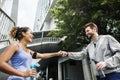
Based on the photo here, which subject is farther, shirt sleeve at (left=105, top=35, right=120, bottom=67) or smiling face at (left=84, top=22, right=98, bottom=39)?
smiling face at (left=84, top=22, right=98, bottom=39)

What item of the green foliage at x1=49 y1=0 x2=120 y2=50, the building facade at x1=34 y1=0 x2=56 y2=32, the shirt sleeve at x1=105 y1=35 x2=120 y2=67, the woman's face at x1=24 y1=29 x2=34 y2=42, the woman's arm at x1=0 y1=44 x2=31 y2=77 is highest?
the building facade at x1=34 y1=0 x2=56 y2=32

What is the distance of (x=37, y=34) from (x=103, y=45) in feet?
81.8

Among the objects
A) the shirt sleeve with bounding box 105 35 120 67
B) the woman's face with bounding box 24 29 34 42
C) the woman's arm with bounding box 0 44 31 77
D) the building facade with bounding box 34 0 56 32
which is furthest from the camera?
the building facade with bounding box 34 0 56 32

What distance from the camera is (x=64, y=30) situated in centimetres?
1363

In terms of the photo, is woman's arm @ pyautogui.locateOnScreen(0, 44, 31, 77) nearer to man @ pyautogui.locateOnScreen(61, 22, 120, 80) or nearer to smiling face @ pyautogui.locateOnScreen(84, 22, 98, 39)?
man @ pyautogui.locateOnScreen(61, 22, 120, 80)

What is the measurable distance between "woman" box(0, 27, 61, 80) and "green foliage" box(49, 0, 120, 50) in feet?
27.6


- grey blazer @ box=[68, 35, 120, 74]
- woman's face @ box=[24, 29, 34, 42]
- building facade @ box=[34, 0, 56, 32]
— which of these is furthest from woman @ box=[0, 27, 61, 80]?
building facade @ box=[34, 0, 56, 32]

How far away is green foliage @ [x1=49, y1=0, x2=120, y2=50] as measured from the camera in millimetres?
12188

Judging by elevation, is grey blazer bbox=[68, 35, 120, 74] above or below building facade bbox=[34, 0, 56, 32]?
below

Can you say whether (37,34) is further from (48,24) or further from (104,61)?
(104,61)

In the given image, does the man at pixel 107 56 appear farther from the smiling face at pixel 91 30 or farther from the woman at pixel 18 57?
the woman at pixel 18 57

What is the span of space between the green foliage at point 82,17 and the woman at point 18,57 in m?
8.41

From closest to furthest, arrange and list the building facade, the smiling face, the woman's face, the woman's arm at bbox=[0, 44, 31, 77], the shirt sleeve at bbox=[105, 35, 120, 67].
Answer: the woman's arm at bbox=[0, 44, 31, 77]
the woman's face
the shirt sleeve at bbox=[105, 35, 120, 67]
the smiling face
the building facade

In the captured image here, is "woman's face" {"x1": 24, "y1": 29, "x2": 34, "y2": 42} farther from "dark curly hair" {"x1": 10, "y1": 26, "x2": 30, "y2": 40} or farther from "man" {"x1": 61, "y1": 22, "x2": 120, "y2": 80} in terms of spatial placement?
"man" {"x1": 61, "y1": 22, "x2": 120, "y2": 80}
